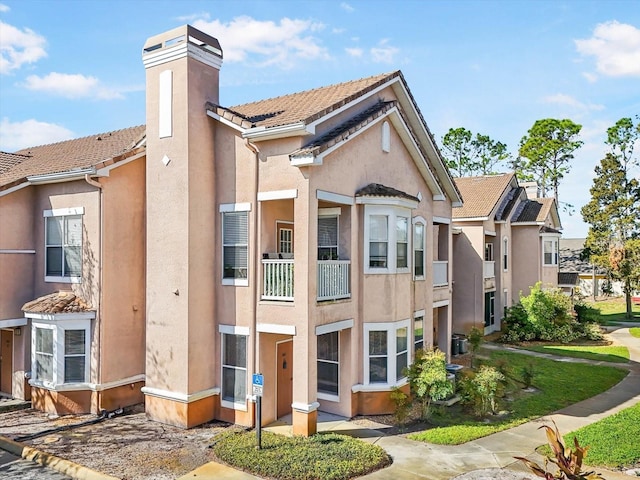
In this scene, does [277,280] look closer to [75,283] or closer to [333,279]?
[333,279]

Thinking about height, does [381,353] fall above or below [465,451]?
above

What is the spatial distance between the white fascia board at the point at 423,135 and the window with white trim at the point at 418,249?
271 cm

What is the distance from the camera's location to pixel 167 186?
13.3 meters

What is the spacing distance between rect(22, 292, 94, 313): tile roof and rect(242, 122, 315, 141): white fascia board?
6945 millimetres

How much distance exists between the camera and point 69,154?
59.7 feet

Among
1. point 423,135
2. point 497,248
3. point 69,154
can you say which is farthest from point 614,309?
point 69,154

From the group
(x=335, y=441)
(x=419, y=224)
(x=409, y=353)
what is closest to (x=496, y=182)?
(x=419, y=224)

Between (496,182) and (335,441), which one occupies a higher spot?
(496,182)

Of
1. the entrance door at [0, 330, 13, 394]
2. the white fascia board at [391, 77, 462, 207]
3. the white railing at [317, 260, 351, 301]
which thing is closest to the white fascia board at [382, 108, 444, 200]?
the white fascia board at [391, 77, 462, 207]

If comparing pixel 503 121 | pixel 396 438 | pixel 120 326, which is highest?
pixel 503 121

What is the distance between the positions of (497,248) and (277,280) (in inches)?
801

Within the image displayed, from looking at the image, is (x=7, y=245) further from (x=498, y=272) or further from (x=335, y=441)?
(x=498, y=272)

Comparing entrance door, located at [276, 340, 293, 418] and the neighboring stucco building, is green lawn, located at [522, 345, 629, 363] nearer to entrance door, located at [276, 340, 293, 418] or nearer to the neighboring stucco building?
entrance door, located at [276, 340, 293, 418]

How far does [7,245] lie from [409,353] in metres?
13.1
